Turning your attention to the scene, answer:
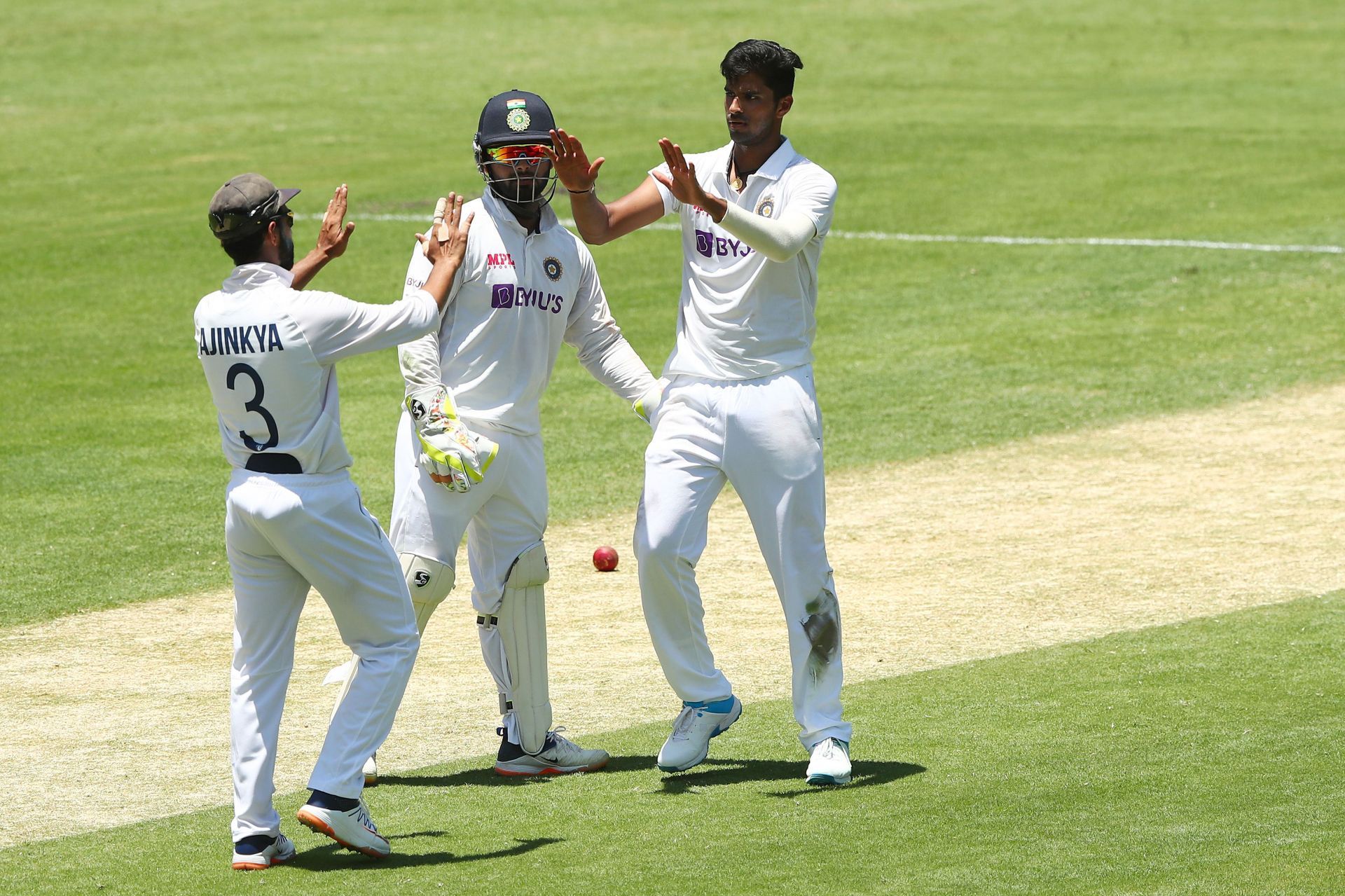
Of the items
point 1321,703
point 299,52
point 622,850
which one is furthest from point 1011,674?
point 299,52

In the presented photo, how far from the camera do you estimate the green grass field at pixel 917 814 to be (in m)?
5.95

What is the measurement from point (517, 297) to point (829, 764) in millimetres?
2190

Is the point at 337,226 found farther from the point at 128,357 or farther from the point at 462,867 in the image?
the point at 128,357

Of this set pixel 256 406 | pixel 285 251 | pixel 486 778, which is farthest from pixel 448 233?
pixel 486 778

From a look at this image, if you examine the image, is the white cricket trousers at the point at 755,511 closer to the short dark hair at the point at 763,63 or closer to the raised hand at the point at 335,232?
the short dark hair at the point at 763,63

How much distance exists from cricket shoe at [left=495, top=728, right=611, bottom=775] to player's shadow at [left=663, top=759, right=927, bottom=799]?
1.33 feet

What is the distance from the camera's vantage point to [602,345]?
25.7 feet

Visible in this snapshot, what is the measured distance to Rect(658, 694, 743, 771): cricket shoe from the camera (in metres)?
7.24

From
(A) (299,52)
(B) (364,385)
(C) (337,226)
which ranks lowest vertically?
(B) (364,385)

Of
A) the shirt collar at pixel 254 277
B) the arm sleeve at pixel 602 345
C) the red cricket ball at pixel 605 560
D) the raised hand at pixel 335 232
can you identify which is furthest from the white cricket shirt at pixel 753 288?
the red cricket ball at pixel 605 560

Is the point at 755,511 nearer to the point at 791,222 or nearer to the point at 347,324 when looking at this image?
the point at 791,222

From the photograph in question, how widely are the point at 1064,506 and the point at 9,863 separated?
7.81 meters

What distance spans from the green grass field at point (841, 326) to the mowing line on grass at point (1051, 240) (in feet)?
0.84

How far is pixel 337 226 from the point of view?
22.8 ft
